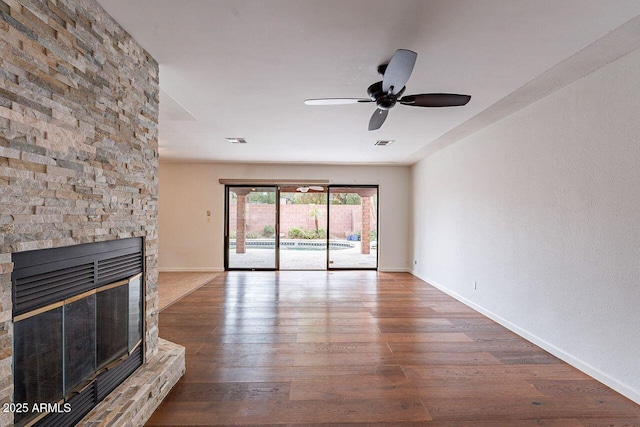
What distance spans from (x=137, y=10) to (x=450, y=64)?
2.11 meters

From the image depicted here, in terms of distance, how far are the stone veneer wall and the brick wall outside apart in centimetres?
459

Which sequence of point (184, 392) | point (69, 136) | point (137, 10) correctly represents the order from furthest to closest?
point (184, 392) < point (137, 10) < point (69, 136)

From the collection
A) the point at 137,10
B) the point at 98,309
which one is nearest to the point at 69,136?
the point at 137,10

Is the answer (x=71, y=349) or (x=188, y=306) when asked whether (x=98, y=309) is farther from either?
(x=188, y=306)

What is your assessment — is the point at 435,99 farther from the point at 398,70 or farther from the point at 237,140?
the point at 237,140

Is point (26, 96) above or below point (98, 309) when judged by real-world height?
above

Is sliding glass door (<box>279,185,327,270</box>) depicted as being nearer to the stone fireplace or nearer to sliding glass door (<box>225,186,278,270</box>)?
sliding glass door (<box>225,186,278,270</box>)

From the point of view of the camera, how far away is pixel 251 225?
6.77 metres

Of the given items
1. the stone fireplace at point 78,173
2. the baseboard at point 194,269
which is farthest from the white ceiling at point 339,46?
the baseboard at point 194,269

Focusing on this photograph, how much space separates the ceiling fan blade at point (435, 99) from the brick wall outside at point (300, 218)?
4500 mm

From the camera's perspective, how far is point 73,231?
1476 millimetres

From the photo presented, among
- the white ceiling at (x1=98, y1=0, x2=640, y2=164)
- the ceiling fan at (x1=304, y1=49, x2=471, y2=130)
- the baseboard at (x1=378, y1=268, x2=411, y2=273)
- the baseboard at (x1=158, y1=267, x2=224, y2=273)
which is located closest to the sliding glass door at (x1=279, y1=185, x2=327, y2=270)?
the baseboard at (x1=378, y1=268, x2=411, y2=273)

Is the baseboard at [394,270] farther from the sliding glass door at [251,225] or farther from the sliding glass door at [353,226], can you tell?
the sliding glass door at [251,225]

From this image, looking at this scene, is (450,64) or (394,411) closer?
(394,411)
